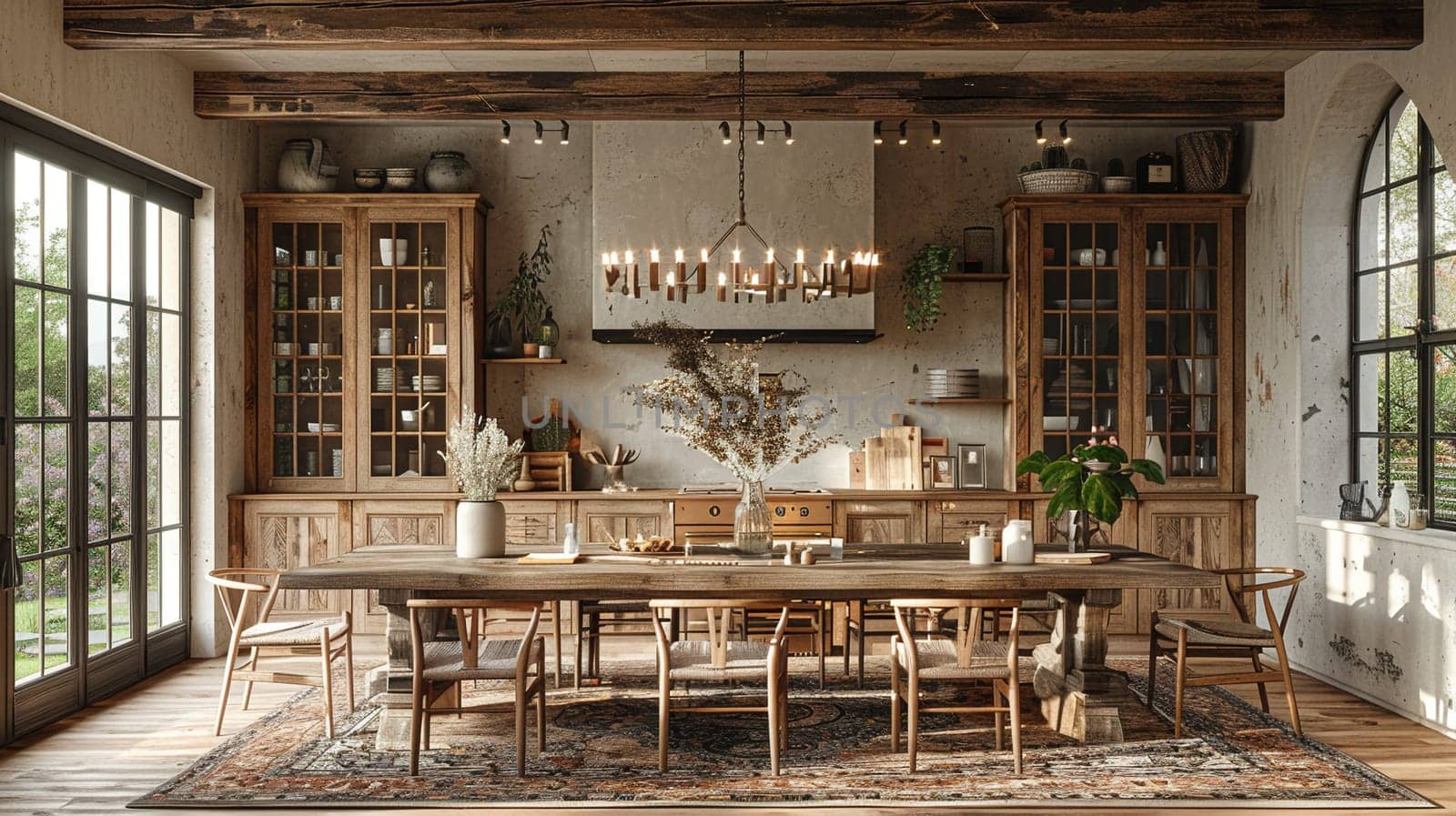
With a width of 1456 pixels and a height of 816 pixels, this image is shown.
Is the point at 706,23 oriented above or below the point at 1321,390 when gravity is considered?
above

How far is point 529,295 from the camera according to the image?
7797mm

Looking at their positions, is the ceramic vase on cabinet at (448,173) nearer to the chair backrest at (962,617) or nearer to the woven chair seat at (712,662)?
the woven chair seat at (712,662)

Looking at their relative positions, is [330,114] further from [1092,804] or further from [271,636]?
[1092,804]

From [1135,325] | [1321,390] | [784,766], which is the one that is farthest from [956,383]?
[784,766]

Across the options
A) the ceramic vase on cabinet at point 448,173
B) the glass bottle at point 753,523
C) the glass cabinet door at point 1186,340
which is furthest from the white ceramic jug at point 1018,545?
the ceramic vase on cabinet at point 448,173

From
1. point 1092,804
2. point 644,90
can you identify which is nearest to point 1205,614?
point 1092,804

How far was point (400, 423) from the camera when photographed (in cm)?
750

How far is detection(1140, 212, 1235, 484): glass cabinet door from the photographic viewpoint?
7.41 metres

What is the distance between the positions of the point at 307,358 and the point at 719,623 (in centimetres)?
397

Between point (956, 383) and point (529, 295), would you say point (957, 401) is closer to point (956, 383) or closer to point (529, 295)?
point (956, 383)

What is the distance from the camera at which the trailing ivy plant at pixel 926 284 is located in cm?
754

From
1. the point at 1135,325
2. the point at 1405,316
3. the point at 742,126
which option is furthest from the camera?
the point at 1135,325

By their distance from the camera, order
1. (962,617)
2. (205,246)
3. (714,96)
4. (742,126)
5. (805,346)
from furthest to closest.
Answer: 1. (805,346)
2. (205,246)
3. (714,96)
4. (742,126)
5. (962,617)

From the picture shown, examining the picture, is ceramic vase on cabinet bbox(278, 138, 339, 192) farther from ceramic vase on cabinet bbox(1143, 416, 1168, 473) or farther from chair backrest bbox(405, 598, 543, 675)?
ceramic vase on cabinet bbox(1143, 416, 1168, 473)
